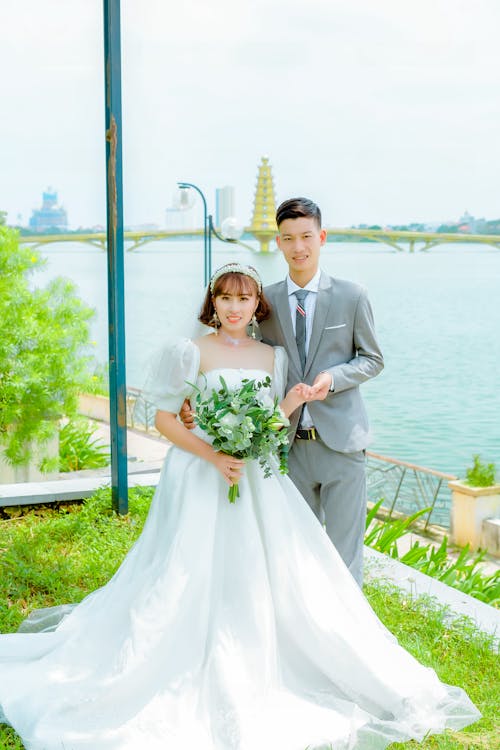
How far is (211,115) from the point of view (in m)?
39.2

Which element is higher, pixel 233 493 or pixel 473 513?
pixel 233 493

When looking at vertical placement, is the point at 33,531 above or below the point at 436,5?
below

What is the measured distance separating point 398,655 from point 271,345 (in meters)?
1.00

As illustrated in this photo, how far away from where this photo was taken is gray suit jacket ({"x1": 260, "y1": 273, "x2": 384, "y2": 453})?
2.73 metres

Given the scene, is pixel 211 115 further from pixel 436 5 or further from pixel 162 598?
pixel 162 598

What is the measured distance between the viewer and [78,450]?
6.82 m

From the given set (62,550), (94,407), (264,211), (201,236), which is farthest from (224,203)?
(62,550)

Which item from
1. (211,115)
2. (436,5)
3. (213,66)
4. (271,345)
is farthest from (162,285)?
(271,345)

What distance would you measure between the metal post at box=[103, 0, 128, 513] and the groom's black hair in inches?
69.2

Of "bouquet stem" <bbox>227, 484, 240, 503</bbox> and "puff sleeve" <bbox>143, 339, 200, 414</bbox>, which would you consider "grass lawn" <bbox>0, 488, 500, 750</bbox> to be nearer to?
"bouquet stem" <bbox>227, 484, 240, 503</bbox>

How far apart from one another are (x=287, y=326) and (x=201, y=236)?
62.6ft

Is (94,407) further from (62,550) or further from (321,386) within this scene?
(321,386)

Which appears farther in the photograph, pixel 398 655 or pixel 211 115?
pixel 211 115

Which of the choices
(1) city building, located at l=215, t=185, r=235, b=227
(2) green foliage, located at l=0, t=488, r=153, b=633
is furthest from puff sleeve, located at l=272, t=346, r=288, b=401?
(1) city building, located at l=215, t=185, r=235, b=227
